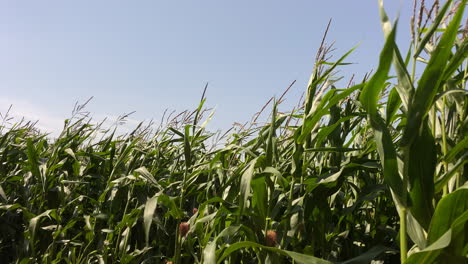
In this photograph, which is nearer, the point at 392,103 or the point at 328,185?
the point at 392,103

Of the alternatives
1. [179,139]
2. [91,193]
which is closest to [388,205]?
[179,139]

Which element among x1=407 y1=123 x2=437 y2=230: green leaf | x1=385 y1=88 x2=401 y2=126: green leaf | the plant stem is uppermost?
x1=385 y1=88 x2=401 y2=126: green leaf

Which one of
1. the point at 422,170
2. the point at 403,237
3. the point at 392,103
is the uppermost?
the point at 392,103

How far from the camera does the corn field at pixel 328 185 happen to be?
0.98m

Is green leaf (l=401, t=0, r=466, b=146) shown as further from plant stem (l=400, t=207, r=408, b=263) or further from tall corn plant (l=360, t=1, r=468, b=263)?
plant stem (l=400, t=207, r=408, b=263)

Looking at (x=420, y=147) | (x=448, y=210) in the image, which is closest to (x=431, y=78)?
(x=420, y=147)

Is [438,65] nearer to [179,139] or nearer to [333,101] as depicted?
[333,101]

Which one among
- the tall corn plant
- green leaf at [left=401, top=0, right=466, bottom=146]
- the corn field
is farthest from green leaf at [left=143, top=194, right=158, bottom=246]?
green leaf at [left=401, top=0, right=466, bottom=146]

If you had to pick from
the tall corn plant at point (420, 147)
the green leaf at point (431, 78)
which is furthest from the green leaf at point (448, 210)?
the green leaf at point (431, 78)

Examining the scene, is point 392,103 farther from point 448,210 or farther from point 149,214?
point 149,214

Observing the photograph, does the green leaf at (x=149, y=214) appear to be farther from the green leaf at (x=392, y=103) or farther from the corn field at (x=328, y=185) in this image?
the green leaf at (x=392, y=103)

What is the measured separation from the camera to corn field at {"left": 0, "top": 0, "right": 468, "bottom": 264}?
3.22 ft

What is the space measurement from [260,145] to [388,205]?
0.59m

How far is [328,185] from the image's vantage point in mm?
1440
